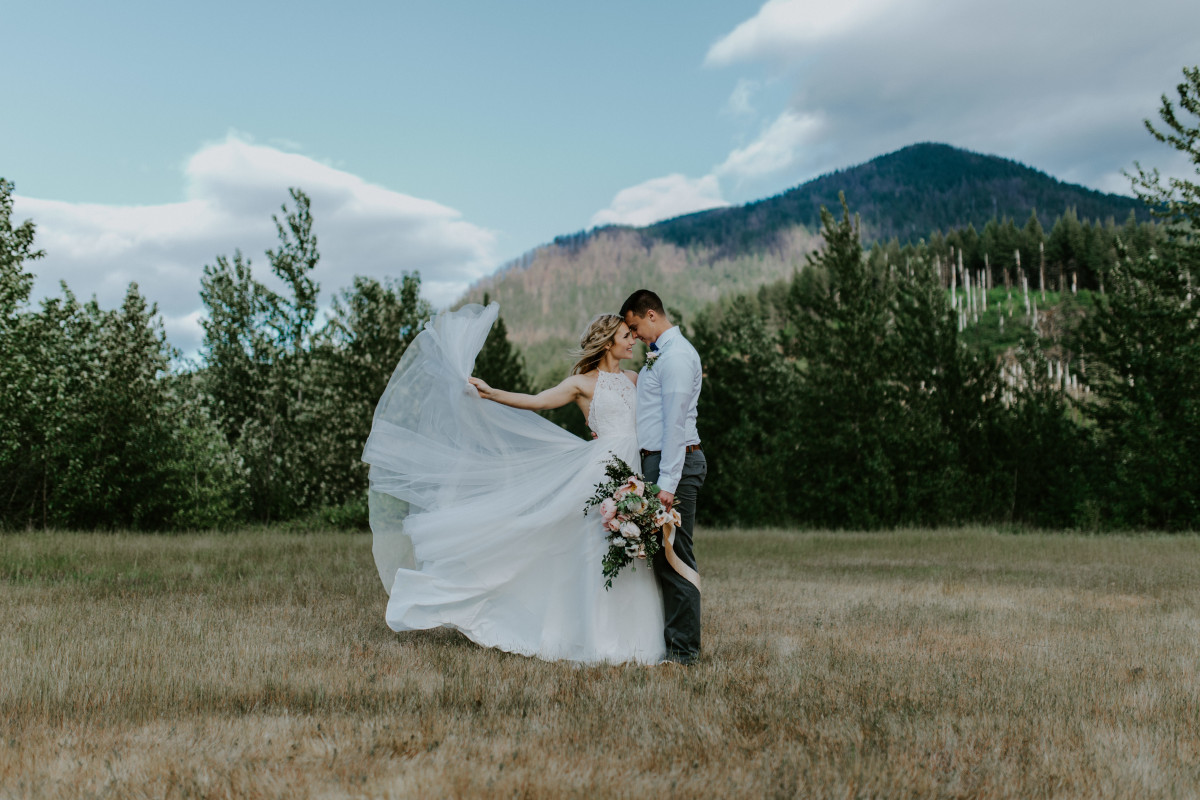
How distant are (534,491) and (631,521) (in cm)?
121

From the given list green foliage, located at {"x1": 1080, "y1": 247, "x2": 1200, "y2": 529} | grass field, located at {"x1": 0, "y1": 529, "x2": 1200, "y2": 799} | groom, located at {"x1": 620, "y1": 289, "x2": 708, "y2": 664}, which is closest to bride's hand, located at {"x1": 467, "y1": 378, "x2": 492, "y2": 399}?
groom, located at {"x1": 620, "y1": 289, "x2": 708, "y2": 664}

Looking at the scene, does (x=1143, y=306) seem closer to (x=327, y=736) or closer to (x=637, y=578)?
(x=637, y=578)

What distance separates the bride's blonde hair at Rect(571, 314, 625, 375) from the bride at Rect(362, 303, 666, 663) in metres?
0.01

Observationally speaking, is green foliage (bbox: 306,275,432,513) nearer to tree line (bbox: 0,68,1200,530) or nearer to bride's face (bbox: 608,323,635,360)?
tree line (bbox: 0,68,1200,530)

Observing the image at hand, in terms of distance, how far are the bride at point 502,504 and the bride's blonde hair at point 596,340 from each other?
12 millimetres

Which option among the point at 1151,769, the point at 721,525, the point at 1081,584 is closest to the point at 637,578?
the point at 1151,769

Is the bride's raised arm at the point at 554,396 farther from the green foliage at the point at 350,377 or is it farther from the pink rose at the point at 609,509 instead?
the green foliage at the point at 350,377

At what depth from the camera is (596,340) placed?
6.94m

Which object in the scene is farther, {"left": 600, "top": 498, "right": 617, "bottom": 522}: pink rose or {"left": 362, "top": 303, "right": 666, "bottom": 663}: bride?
{"left": 362, "top": 303, "right": 666, "bottom": 663}: bride

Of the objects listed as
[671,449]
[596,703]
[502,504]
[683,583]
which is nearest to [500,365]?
[502,504]

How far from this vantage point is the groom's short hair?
6699mm

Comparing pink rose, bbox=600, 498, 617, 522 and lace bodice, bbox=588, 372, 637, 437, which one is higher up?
lace bodice, bbox=588, 372, 637, 437

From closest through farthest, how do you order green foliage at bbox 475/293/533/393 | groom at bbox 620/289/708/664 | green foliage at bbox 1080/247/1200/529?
1. groom at bbox 620/289/708/664
2. green foliage at bbox 1080/247/1200/529
3. green foliage at bbox 475/293/533/393

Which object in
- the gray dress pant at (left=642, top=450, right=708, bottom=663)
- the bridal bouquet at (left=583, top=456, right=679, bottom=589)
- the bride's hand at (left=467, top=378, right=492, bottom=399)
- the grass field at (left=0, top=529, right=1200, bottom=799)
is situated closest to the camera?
the grass field at (left=0, top=529, right=1200, bottom=799)
